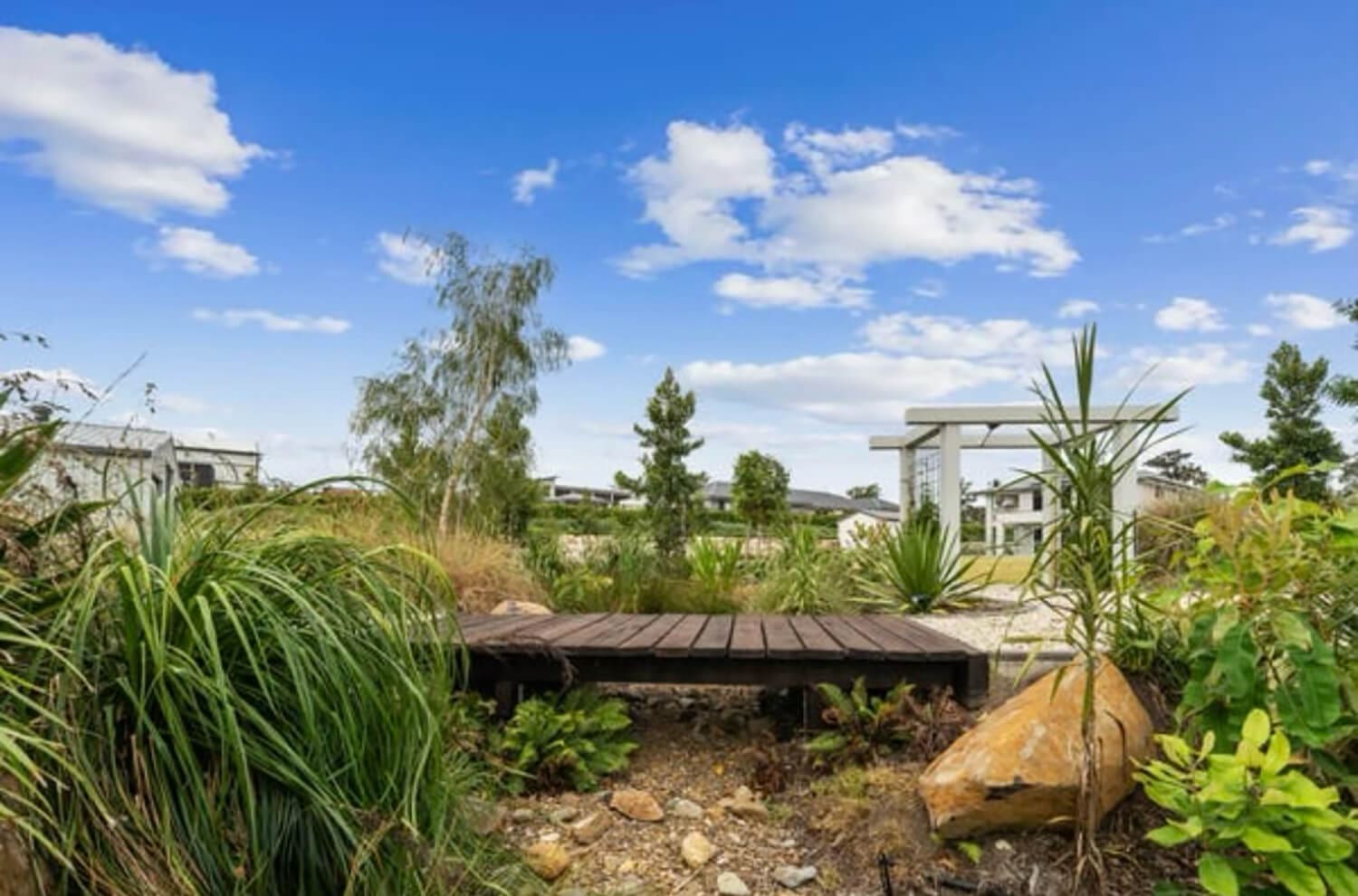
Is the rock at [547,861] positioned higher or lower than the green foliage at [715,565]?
lower

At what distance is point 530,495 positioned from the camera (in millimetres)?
12477

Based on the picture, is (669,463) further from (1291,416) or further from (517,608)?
(1291,416)

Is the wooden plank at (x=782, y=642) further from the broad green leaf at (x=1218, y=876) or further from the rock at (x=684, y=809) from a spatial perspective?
the broad green leaf at (x=1218, y=876)

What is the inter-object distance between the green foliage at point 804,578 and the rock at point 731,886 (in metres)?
3.76

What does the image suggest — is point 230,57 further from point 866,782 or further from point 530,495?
point 530,495

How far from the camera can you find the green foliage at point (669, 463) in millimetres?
11210

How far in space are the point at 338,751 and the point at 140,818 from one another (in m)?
0.36

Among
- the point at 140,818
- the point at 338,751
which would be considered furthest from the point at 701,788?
the point at 140,818

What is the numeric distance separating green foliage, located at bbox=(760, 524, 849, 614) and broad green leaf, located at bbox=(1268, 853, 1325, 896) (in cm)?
443

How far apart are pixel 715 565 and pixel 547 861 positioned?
16.3 feet

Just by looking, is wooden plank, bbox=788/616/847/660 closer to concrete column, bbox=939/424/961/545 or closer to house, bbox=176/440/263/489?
house, bbox=176/440/263/489

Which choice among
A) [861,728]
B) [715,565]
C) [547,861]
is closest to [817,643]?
[861,728]

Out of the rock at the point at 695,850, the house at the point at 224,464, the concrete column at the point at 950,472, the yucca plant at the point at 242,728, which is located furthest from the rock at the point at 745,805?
the concrete column at the point at 950,472

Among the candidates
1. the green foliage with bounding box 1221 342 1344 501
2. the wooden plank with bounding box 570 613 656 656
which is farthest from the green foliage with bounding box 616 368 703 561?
the green foliage with bounding box 1221 342 1344 501
